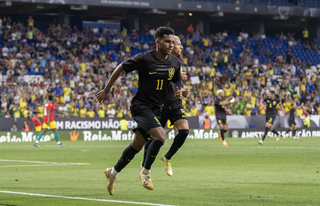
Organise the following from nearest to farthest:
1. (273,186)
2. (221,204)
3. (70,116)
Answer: (221,204) < (273,186) < (70,116)

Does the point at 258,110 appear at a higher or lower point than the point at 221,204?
lower

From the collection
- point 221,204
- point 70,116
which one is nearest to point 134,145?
point 221,204

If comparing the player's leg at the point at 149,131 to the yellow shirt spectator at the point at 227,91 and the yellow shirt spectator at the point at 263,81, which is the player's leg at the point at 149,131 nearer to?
the yellow shirt spectator at the point at 227,91

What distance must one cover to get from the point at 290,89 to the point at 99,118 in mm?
15779

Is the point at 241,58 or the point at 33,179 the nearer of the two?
the point at 33,179

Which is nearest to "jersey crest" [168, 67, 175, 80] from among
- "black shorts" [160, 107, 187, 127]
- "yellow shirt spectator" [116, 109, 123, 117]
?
"black shorts" [160, 107, 187, 127]

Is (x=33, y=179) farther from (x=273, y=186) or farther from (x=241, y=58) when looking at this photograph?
(x=241, y=58)

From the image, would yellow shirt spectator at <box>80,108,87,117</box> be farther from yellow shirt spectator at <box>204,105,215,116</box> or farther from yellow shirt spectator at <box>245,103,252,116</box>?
yellow shirt spectator at <box>245,103,252,116</box>

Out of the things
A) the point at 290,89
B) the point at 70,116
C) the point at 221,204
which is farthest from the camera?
the point at 290,89

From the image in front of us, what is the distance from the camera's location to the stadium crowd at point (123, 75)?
102 feet

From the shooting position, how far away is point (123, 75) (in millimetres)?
35281

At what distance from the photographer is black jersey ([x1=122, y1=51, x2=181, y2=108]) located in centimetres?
766

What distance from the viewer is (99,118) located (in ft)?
100

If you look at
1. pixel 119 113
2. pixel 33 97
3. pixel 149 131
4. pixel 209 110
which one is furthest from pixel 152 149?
pixel 209 110
